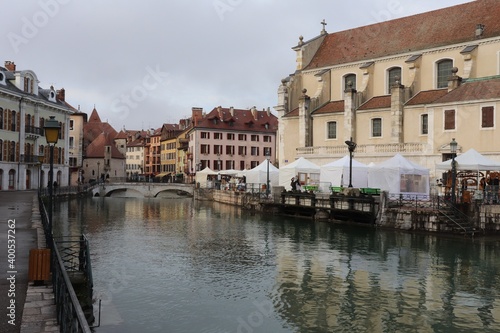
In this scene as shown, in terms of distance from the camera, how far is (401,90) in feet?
143

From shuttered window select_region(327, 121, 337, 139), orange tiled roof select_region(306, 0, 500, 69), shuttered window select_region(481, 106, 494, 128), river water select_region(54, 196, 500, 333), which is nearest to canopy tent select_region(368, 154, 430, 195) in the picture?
river water select_region(54, 196, 500, 333)

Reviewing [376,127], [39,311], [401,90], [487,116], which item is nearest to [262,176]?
[376,127]

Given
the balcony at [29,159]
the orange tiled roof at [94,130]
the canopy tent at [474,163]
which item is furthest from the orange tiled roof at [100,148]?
the canopy tent at [474,163]

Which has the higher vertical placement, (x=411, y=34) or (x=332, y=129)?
(x=411, y=34)

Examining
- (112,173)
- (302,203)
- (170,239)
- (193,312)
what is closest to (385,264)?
(193,312)

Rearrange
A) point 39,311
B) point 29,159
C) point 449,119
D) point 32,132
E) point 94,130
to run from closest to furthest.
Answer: point 39,311
point 449,119
point 29,159
point 32,132
point 94,130

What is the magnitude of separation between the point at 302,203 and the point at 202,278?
21.8 meters

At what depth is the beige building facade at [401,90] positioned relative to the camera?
35969 mm

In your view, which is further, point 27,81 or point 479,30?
point 27,81

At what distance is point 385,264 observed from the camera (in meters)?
20.8

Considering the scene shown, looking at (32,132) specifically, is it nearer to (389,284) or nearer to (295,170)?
(295,170)

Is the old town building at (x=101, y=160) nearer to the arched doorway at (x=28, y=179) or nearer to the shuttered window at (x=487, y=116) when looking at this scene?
the arched doorway at (x=28, y=179)

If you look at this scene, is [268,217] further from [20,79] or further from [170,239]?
[20,79]

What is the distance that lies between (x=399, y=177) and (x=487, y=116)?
25.8 feet
